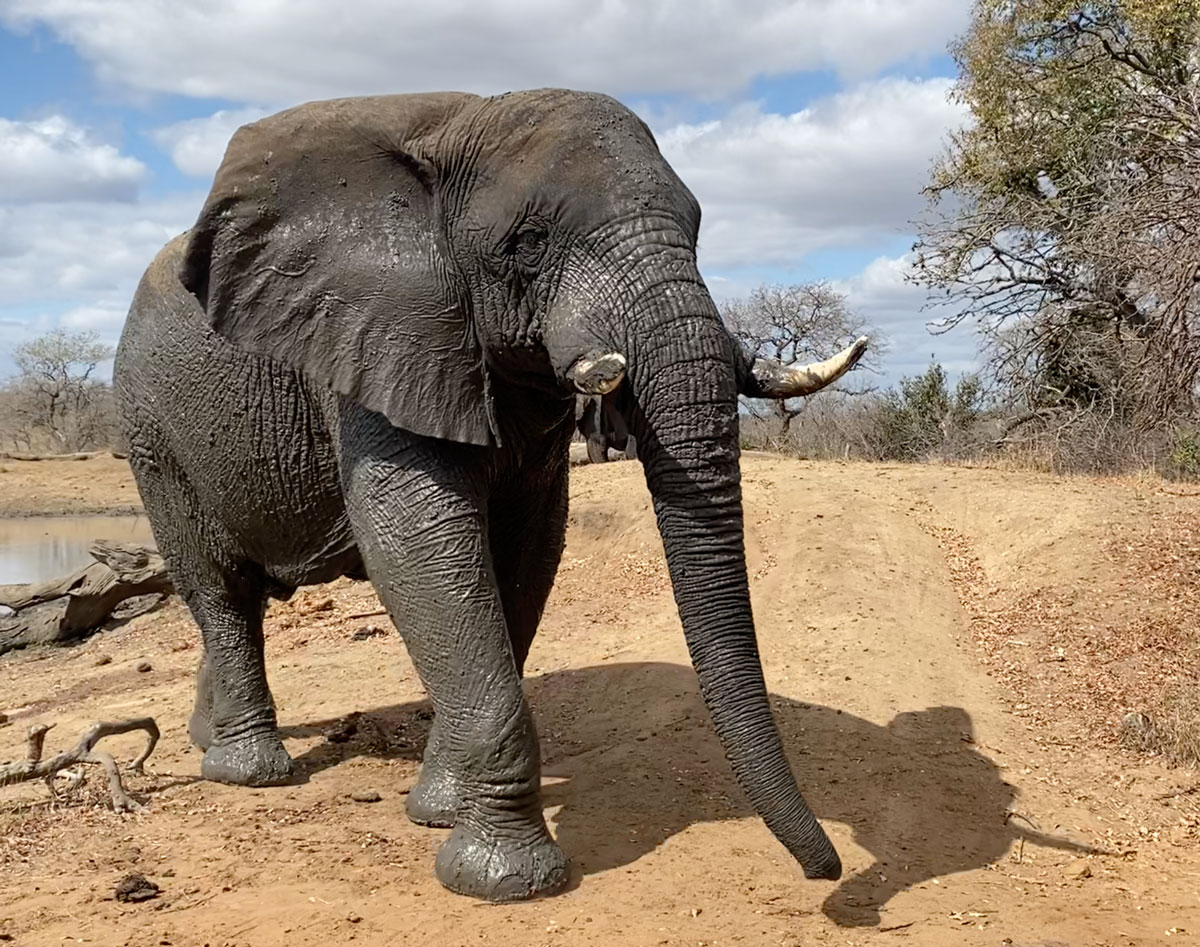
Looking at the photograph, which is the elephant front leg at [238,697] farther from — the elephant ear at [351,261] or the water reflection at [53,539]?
the water reflection at [53,539]

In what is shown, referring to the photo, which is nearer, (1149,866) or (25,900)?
(25,900)

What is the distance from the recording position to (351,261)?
5059mm

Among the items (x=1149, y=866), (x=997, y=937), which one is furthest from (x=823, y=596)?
(x=997, y=937)

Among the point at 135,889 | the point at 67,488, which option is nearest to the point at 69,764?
the point at 135,889

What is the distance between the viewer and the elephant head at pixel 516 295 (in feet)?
14.8

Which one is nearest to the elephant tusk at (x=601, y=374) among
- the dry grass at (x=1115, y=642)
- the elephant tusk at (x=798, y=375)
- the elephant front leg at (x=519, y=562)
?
the elephant tusk at (x=798, y=375)

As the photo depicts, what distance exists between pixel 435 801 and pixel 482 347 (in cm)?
230

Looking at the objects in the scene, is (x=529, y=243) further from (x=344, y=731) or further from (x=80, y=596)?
(x=80, y=596)

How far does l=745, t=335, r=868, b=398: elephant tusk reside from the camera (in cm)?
461

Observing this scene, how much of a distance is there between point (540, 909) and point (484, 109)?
319 cm

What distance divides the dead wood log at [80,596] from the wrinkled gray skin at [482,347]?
958cm

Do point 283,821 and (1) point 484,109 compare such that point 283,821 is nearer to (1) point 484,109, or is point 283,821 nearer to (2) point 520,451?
(2) point 520,451

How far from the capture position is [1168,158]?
1114 centimetres

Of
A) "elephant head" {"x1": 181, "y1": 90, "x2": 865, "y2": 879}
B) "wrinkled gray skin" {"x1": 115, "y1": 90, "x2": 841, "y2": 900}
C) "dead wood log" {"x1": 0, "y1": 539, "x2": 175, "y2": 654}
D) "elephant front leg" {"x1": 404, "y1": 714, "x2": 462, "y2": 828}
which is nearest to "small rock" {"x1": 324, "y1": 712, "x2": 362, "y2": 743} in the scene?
"elephant front leg" {"x1": 404, "y1": 714, "x2": 462, "y2": 828}
